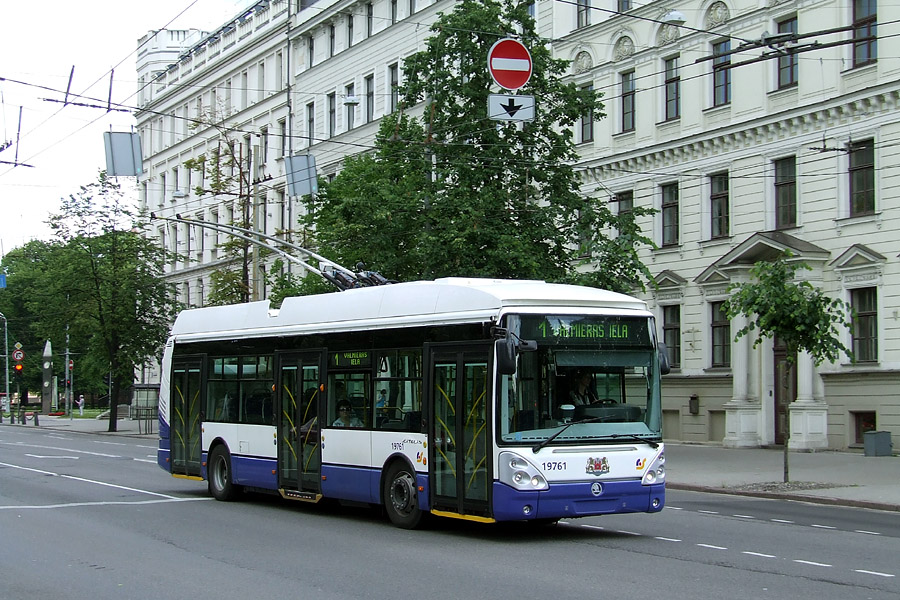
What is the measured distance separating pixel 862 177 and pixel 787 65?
407cm

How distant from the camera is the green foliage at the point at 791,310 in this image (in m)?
21.2

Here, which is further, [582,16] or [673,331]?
[582,16]

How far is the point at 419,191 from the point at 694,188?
31.6 feet

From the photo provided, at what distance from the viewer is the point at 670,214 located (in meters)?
36.7

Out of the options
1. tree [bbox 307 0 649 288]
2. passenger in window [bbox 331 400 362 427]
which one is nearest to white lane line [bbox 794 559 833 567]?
passenger in window [bbox 331 400 362 427]

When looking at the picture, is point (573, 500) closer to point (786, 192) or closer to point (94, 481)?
point (94, 481)

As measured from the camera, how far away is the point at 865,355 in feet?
97.0

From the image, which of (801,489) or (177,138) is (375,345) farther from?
(177,138)

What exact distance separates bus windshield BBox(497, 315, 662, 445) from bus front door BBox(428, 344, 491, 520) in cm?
40

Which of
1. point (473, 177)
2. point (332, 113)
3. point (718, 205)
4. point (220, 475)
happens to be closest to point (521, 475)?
point (220, 475)

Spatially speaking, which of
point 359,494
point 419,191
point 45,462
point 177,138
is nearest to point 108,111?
point 419,191

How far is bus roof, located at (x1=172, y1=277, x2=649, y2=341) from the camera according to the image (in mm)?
13516

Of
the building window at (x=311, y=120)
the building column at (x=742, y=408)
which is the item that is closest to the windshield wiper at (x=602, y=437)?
the building column at (x=742, y=408)

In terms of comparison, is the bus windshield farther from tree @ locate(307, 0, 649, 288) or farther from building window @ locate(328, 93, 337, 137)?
building window @ locate(328, 93, 337, 137)
